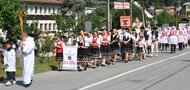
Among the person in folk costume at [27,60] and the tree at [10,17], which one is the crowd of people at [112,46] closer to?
the tree at [10,17]

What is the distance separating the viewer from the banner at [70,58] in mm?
21797

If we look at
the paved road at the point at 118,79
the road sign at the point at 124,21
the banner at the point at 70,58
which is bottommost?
the paved road at the point at 118,79

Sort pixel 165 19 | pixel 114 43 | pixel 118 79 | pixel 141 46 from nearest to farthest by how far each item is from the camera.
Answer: pixel 118 79, pixel 114 43, pixel 141 46, pixel 165 19

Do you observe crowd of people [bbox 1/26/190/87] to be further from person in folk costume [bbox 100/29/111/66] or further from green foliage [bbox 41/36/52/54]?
green foliage [bbox 41/36/52/54]

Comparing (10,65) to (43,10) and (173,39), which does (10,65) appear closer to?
(173,39)

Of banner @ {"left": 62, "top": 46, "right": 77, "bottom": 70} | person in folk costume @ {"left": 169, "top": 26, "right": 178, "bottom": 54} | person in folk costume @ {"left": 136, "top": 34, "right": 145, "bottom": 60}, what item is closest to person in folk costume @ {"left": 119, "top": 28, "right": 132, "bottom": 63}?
person in folk costume @ {"left": 136, "top": 34, "right": 145, "bottom": 60}

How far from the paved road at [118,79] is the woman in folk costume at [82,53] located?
0.39 m

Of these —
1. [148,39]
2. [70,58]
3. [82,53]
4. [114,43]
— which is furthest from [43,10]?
[70,58]

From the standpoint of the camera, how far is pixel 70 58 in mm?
21875

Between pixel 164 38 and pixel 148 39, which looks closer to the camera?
pixel 148 39

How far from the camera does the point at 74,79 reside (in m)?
18.2

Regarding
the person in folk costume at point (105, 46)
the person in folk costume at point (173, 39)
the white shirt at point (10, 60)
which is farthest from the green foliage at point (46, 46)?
the person in folk costume at point (173, 39)

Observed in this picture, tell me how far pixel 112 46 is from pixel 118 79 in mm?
8343

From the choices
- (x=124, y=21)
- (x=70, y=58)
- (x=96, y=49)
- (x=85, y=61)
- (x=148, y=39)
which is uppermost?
(x=124, y=21)
